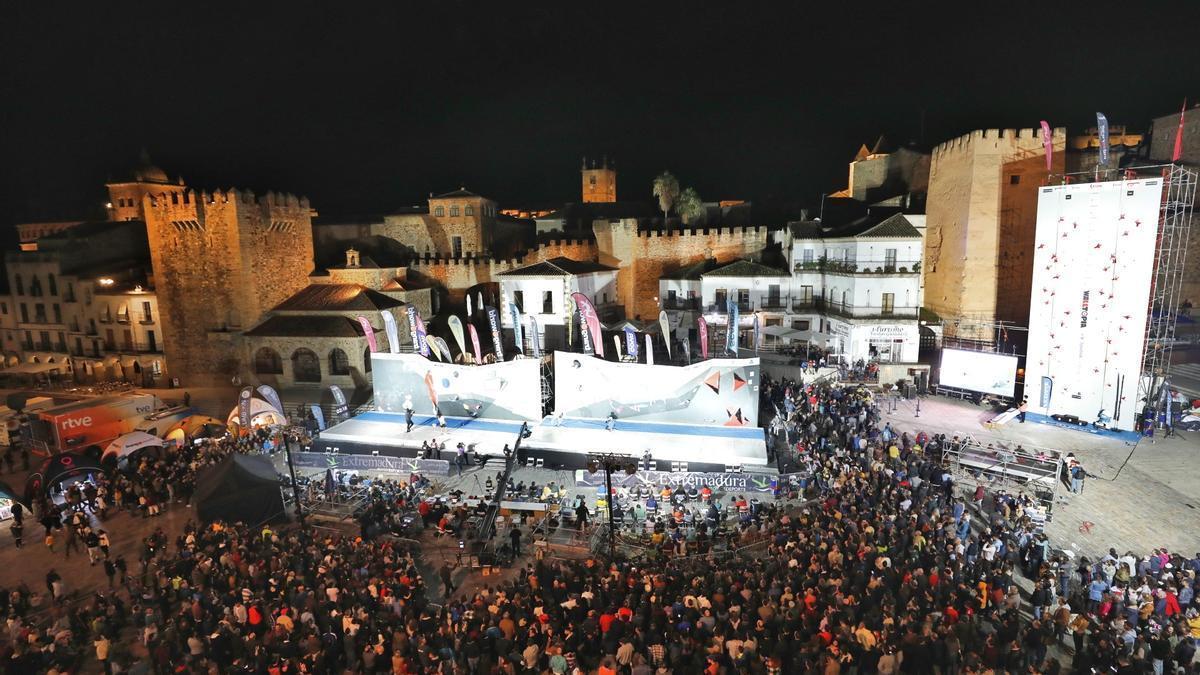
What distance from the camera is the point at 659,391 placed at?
74.0 feet

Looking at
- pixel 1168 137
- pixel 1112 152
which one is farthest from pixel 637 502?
pixel 1168 137

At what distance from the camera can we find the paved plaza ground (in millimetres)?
14922

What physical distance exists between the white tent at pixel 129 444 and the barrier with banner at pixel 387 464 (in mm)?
5821

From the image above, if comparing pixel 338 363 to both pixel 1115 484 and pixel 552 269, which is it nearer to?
pixel 552 269

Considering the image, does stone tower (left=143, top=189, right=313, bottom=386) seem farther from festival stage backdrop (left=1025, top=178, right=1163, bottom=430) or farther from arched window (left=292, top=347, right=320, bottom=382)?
festival stage backdrop (left=1025, top=178, right=1163, bottom=430)

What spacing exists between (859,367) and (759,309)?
22.4 feet

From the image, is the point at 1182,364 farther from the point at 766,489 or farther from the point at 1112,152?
the point at 766,489

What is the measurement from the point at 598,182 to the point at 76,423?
1770 inches

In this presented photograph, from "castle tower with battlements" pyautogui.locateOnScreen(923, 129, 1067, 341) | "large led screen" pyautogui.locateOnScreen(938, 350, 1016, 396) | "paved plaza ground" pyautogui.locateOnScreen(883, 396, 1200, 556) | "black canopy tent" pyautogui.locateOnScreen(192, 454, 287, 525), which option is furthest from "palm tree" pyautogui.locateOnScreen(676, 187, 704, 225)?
"black canopy tent" pyautogui.locateOnScreen(192, 454, 287, 525)

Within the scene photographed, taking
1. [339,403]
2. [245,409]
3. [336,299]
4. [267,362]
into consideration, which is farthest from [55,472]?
[336,299]

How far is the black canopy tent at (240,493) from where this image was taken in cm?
1530

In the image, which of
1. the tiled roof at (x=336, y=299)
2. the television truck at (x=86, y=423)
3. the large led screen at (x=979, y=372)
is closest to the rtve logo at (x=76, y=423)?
the television truck at (x=86, y=423)

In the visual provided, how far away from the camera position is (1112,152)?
33.9 metres

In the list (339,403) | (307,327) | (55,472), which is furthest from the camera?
(307,327)
